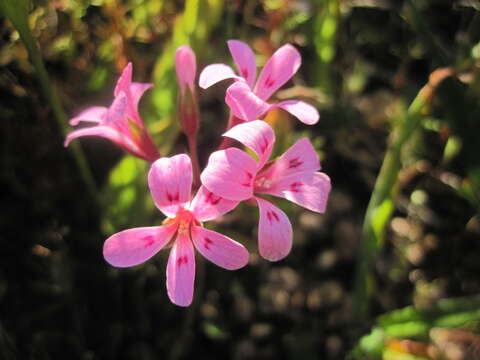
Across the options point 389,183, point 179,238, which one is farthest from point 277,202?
point 179,238

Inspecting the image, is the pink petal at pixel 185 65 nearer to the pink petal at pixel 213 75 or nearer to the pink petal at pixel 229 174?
the pink petal at pixel 213 75

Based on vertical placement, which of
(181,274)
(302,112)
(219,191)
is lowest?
(181,274)

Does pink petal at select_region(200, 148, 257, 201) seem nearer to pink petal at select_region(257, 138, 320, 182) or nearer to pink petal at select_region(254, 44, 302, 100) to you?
pink petal at select_region(257, 138, 320, 182)

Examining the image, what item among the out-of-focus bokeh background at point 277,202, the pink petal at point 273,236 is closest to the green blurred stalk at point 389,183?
the out-of-focus bokeh background at point 277,202

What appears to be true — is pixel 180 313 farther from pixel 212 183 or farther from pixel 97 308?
pixel 212 183

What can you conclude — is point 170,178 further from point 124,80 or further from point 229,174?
point 124,80

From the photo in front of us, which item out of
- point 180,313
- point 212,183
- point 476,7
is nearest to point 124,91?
point 212,183

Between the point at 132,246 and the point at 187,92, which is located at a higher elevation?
the point at 187,92
